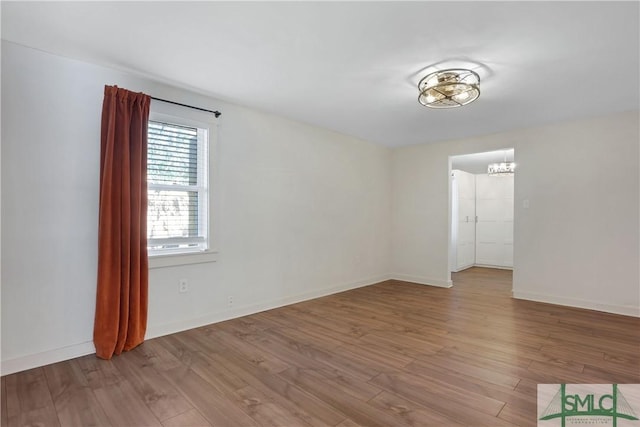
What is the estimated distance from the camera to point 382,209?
5.71m

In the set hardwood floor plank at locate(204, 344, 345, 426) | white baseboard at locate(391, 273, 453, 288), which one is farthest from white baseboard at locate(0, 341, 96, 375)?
white baseboard at locate(391, 273, 453, 288)

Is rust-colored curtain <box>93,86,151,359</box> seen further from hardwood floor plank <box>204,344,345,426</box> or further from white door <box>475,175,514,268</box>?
white door <box>475,175,514,268</box>

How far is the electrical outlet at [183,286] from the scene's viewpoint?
10.2 feet

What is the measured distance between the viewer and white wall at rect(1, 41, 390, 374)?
2.31 metres

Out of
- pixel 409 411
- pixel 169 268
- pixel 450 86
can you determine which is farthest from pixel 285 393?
pixel 450 86

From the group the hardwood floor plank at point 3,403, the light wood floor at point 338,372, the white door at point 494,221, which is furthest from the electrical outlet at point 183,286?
the white door at point 494,221

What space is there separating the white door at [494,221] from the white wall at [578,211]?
2902 mm

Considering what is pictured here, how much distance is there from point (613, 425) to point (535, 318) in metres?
2.01

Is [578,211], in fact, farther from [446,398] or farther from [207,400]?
[207,400]

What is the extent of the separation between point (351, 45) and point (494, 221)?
641cm

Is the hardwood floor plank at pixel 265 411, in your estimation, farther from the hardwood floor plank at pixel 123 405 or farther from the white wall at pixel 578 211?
the white wall at pixel 578 211

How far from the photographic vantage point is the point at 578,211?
400 centimetres

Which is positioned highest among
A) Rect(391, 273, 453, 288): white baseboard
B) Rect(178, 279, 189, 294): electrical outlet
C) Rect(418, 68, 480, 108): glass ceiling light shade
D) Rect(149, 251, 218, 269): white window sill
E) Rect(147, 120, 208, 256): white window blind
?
Rect(418, 68, 480, 108): glass ceiling light shade

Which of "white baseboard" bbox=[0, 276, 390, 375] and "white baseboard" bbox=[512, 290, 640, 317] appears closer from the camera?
"white baseboard" bbox=[0, 276, 390, 375]
